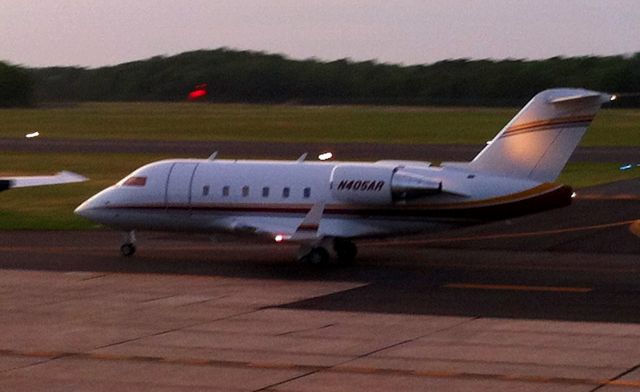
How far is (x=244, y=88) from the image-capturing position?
133625 mm

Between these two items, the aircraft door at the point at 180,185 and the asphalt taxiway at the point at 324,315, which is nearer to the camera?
the asphalt taxiway at the point at 324,315

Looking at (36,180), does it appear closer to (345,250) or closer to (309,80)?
(345,250)

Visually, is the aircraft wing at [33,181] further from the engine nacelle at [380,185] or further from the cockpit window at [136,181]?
the engine nacelle at [380,185]

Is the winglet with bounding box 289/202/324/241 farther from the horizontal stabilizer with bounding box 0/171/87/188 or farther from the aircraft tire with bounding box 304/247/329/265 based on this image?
the horizontal stabilizer with bounding box 0/171/87/188

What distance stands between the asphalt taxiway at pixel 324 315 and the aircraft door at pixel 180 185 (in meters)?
1.47

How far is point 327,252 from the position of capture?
101 ft

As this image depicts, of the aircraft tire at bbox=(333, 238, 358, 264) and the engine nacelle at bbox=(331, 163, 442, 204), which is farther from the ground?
the engine nacelle at bbox=(331, 163, 442, 204)

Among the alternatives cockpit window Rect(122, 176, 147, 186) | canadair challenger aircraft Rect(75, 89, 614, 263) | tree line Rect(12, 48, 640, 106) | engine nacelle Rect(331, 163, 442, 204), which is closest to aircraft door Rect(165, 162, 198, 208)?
canadair challenger aircraft Rect(75, 89, 614, 263)

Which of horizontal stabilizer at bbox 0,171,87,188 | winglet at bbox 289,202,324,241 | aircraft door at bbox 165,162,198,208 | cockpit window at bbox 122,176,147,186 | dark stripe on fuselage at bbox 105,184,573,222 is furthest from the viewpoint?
cockpit window at bbox 122,176,147,186

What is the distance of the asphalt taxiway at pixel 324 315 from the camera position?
18.3 meters

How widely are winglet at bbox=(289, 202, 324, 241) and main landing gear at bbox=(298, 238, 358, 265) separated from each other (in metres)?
1.00

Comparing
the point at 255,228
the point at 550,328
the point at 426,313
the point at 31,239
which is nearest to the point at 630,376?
the point at 550,328

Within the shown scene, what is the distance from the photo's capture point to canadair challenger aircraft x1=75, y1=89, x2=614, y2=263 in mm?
29922

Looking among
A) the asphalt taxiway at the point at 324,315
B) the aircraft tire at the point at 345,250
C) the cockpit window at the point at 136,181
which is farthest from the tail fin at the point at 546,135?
the cockpit window at the point at 136,181
